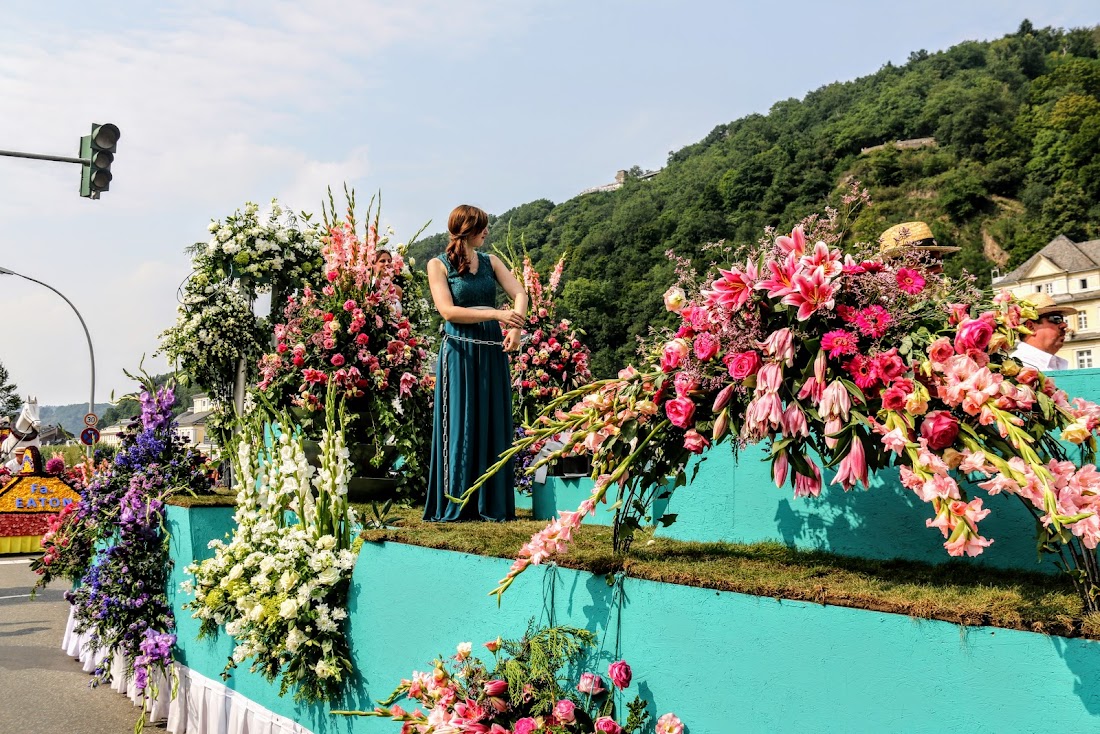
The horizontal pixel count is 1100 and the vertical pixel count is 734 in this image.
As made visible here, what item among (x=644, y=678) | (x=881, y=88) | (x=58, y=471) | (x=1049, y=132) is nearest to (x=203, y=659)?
(x=644, y=678)

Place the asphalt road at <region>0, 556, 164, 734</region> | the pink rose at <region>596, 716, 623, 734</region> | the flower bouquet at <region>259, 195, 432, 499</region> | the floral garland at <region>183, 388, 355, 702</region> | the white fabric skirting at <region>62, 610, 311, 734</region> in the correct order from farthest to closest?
the asphalt road at <region>0, 556, 164, 734</region> → the flower bouquet at <region>259, 195, 432, 499</region> → the white fabric skirting at <region>62, 610, 311, 734</region> → the floral garland at <region>183, 388, 355, 702</region> → the pink rose at <region>596, 716, 623, 734</region>

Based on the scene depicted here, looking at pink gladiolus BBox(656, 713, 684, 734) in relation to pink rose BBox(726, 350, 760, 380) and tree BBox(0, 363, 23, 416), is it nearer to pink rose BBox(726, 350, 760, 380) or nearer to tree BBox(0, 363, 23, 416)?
pink rose BBox(726, 350, 760, 380)

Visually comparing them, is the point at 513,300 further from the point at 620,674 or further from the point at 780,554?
the point at 620,674

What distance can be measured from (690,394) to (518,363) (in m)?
6.86

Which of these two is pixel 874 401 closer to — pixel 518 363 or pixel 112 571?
pixel 112 571

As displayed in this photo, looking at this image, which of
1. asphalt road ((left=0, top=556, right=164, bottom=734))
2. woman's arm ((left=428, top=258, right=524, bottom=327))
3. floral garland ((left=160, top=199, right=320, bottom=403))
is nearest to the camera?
woman's arm ((left=428, top=258, right=524, bottom=327))

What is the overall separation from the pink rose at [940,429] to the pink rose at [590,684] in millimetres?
1288

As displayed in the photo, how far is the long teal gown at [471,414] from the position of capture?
16.5ft

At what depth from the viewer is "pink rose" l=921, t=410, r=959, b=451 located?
88.6 inches

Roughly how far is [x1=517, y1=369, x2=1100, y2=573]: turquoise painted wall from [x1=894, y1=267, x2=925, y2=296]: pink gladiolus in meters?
0.67

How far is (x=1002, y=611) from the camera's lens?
6.71 ft

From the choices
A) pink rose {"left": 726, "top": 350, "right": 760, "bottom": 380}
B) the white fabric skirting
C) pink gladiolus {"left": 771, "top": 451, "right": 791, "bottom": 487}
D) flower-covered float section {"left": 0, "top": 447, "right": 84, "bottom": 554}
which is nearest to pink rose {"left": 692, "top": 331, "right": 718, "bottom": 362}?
pink rose {"left": 726, "top": 350, "right": 760, "bottom": 380}

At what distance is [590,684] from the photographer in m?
2.89

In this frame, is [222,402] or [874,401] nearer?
[874,401]
